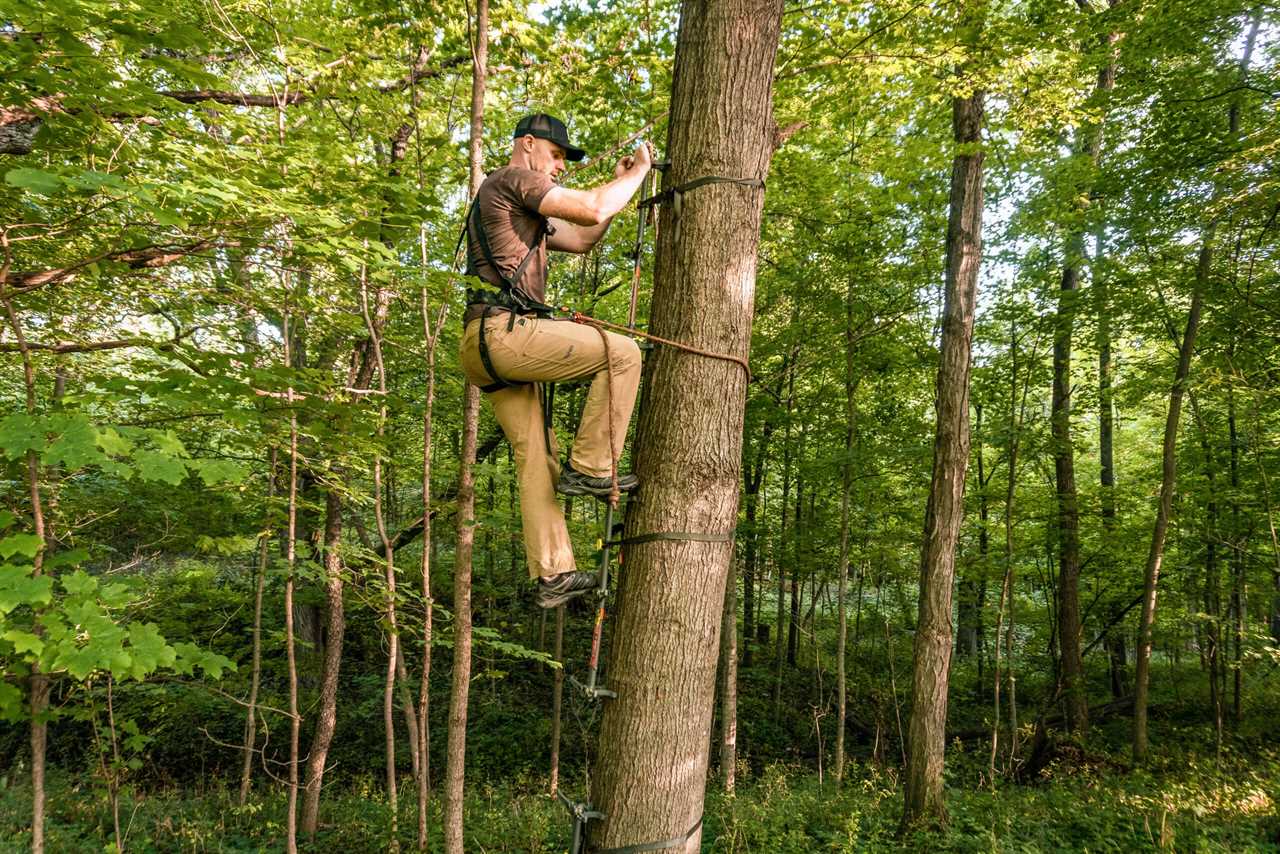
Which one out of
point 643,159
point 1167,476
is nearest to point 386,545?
point 643,159

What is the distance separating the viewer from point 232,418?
3.14 meters

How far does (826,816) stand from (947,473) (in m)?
4.31

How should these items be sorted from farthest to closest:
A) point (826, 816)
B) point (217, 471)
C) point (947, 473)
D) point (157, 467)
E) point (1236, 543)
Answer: point (1236, 543), point (826, 816), point (947, 473), point (217, 471), point (157, 467)

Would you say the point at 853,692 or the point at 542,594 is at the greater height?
the point at 542,594

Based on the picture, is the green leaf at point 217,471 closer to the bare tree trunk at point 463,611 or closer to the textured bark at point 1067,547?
the bare tree trunk at point 463,611

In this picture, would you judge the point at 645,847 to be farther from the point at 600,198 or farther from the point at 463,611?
the point at 463,611

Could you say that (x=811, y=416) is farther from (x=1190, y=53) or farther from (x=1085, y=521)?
(x=1190, y=53)

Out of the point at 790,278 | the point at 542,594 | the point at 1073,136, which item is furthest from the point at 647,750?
the point at 1073,136

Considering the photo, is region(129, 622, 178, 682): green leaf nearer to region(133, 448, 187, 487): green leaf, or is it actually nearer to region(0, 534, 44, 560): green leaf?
region(0, 534, 44, 560): green leaf

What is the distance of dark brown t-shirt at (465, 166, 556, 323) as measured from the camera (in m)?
2.63

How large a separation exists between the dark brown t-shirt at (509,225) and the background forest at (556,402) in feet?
3.01

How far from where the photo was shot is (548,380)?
8.75 feet

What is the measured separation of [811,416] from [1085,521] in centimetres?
631

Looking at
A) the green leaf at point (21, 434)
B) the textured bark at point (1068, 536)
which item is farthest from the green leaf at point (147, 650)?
the textured bark at point (1068, 536)
